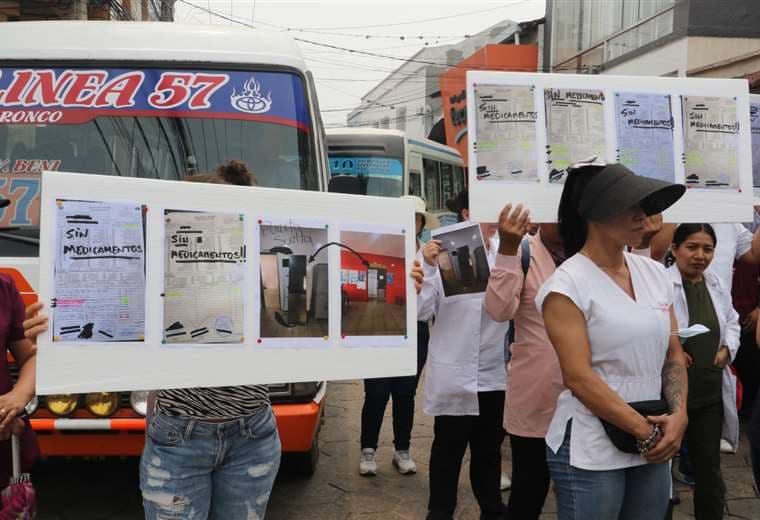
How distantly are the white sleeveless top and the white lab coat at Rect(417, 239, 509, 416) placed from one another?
3.88 ft

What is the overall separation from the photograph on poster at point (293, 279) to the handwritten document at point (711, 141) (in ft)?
5.15

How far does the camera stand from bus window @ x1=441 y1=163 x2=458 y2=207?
13688mm

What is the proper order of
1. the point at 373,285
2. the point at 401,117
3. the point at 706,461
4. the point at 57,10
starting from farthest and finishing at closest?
1. the point at 401,117
2. the point at 57,10
3. the point at 706,461
4. the point at 373,285

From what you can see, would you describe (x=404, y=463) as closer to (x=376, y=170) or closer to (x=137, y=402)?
(x=137, y=402)

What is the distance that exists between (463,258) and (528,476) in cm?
101

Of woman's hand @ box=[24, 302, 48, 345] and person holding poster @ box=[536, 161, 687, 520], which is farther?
person holding poster @ box=[536, 161, 687, 520]

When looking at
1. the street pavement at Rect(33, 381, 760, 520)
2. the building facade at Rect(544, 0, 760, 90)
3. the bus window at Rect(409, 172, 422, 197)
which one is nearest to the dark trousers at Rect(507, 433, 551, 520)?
the street pavement at Rect(33, 381, 760, 520)

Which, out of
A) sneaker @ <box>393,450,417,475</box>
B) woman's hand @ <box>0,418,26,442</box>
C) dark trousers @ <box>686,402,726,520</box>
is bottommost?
sneaker @ <box>393,450,417,475</box>

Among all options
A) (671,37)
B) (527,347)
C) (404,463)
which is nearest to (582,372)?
(527,347)

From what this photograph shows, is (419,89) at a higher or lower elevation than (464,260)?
higher

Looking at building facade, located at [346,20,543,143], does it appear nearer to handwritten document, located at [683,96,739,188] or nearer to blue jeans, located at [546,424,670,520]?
handwritten document, located at [683,96,739,188]

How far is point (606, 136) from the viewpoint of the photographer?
2.61 metres

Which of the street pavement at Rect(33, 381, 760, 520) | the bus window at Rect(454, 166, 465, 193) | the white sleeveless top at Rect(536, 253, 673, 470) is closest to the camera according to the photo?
the white sleeveless top at Rect(536, 253, 673, 470)

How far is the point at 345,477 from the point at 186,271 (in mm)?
2811
